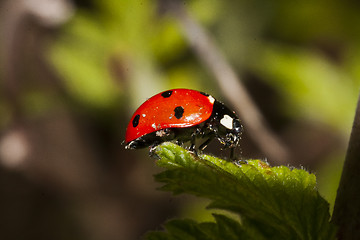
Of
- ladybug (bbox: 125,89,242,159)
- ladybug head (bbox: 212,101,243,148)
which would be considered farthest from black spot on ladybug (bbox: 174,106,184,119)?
ladybug head (bbox: 212,101,243,148)

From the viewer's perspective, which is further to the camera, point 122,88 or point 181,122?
point 122,88

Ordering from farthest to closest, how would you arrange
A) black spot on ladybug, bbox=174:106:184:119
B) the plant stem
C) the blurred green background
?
1. the blurred green background
2. black spot on ladybug, bbox=174:106:184:119
3. the plant stem

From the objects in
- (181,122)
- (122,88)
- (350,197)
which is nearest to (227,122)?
(181,122)

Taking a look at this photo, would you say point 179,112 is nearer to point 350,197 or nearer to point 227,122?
point 227,122

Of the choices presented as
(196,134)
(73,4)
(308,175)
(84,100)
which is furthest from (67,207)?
(308,175)

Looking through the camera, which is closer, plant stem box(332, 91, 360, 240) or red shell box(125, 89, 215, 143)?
plant stem box(332, 91, 360, 240)

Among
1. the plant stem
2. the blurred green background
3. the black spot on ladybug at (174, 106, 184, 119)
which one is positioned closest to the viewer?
the plant stem

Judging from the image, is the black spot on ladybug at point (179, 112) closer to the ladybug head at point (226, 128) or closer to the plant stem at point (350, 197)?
the ladybug head at point (226, 128)

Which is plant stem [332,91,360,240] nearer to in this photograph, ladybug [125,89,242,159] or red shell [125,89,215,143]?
ladybug [125,89,242,159]
